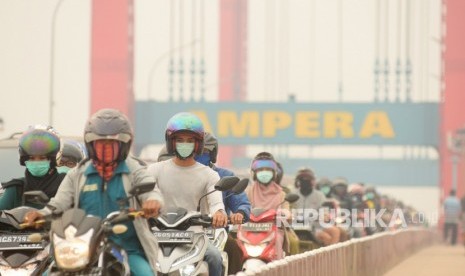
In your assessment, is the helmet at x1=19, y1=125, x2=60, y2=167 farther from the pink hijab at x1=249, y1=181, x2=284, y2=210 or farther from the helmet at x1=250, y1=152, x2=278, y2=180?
the helmet at x1=250, y1=152, x2=278, y2=180

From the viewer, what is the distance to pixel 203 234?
13.5 m

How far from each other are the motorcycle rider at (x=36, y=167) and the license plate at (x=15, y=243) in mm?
639

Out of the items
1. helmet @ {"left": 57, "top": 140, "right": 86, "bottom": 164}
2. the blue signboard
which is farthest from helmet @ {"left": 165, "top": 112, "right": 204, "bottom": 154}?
the blue signboard

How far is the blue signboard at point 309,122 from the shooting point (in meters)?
103

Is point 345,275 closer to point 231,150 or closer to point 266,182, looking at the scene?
point 266,182

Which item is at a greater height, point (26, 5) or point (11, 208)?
point (26, 5)

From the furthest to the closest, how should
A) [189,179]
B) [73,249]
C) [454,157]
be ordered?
[454,157] < [189,179] < [73,249]

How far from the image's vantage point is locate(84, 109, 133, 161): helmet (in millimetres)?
11523

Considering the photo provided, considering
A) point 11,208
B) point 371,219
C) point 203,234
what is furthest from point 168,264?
point 371,219

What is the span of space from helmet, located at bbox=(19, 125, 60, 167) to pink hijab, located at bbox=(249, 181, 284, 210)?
8.01 meters

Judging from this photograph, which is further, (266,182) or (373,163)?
(373,163)

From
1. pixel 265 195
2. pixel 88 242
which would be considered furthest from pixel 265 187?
pixel 88 242

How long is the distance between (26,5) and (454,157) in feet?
67.4

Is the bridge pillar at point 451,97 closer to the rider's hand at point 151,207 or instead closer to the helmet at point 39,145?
the helmet at point 39,145
